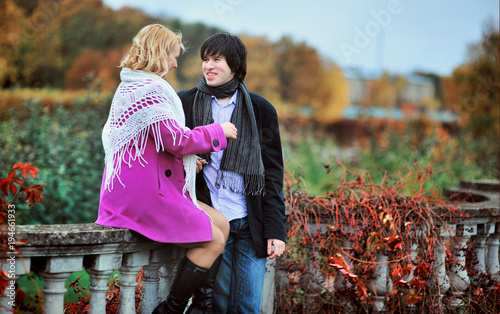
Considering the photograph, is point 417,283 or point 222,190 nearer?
point 222,190

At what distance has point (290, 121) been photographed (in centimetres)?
1983

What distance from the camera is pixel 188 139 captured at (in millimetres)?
2145

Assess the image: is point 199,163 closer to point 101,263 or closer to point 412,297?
point 101,263

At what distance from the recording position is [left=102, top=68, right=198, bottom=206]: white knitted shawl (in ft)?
7.01

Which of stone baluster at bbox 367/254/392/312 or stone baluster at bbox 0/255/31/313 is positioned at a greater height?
stone baluster at bbox 0/255/31/313

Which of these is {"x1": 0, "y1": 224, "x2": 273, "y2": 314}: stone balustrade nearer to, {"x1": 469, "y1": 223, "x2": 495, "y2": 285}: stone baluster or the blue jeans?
the blue jeans

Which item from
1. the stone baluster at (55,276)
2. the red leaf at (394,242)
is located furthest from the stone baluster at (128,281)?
the red leaf at (394,242)

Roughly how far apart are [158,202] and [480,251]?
2316 millimetres

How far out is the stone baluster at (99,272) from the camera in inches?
85.7

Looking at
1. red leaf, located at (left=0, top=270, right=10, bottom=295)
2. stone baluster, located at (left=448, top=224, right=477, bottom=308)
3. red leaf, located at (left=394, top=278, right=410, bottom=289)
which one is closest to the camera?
red leaf, located at (left=0, top=270, right=10, bottom=295)

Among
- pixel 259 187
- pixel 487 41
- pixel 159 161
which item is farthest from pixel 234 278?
pixel 487 41

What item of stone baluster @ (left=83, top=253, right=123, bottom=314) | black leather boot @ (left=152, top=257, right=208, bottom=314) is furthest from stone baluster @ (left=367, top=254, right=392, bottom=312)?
stone baluster @ (left=83, top=253, right=123, bottom=314)

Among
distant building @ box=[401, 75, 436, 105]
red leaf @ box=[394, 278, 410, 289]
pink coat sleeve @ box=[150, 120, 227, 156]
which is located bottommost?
red leaf @ box=[394, 278, 410, 289]

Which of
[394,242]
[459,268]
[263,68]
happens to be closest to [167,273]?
[394,242]
